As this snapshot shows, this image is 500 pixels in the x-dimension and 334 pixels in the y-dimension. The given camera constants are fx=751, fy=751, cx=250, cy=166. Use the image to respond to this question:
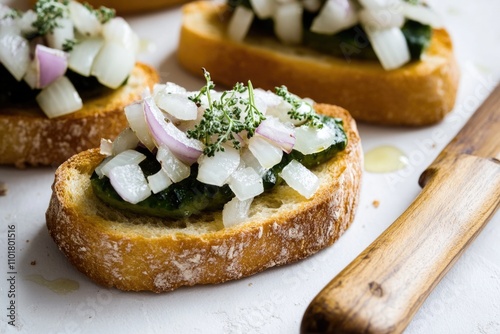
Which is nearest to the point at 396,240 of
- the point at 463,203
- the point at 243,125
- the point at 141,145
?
the point at 463,203

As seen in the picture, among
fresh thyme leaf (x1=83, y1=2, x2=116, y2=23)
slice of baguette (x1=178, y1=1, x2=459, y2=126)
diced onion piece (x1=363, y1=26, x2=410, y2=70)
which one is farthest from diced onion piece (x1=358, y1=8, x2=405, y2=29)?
fresh thyme leaf (x1=83, y1=2, x2=116, y2=23)

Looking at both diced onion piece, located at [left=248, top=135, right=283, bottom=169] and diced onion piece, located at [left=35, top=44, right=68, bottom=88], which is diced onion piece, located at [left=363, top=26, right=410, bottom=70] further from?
diced onion piece, located at [left=35, top=44, right=68, bottom=88]

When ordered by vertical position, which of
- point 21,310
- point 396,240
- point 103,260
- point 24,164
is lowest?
point 24,164

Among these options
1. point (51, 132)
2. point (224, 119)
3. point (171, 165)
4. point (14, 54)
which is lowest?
point (51, 132)

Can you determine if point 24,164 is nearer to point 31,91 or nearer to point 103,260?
point 31,91

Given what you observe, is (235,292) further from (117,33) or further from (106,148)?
(117,33)

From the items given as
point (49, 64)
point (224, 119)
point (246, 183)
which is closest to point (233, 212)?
point (246, 183)
